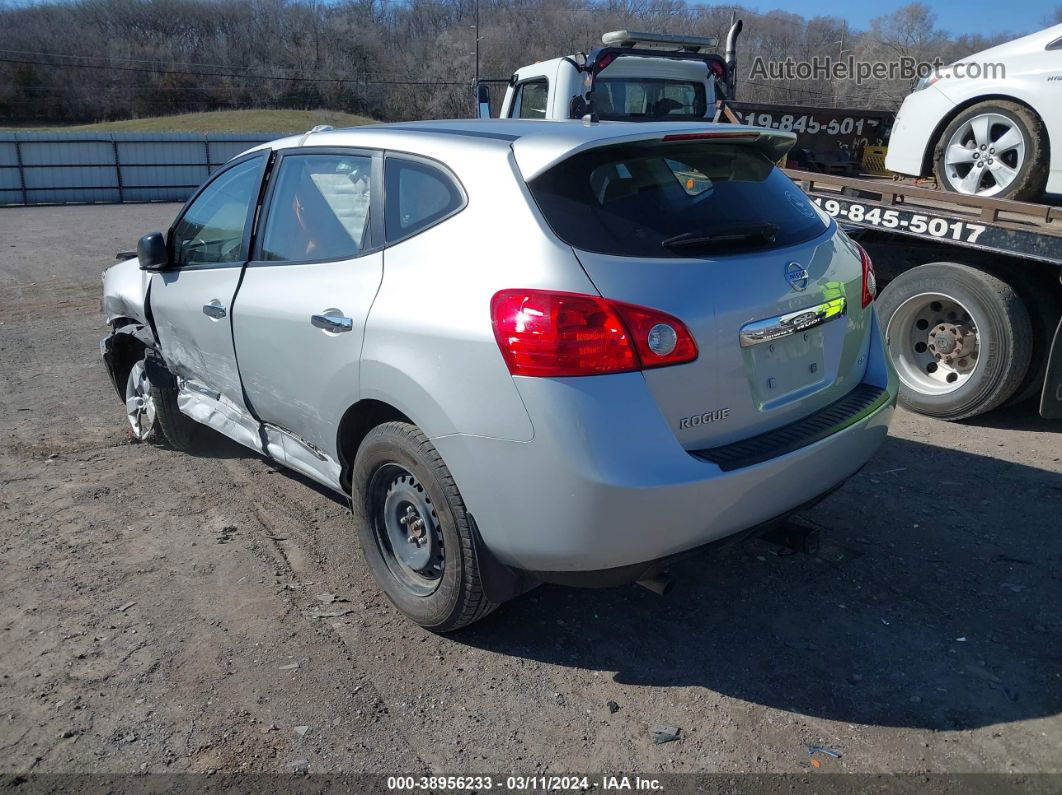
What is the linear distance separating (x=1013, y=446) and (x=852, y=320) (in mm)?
2688

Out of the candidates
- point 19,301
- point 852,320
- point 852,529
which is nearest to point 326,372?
point 852,320

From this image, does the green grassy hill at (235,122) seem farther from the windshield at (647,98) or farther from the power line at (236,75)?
the windshield at (647,98)

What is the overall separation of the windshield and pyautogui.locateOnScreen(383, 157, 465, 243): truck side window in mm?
5922

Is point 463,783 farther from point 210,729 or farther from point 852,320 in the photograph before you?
point 852,320

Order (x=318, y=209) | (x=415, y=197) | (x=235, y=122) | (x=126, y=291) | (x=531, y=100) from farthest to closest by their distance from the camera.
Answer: (x=235, y=122)
(x=531, y=100)
(x=126, y=291)
(x=318, y=209)
(x=415, y=197)

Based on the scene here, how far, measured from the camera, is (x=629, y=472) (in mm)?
2627

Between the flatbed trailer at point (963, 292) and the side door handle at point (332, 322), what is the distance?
160 inches

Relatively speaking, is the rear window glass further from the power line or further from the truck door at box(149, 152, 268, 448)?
the power line

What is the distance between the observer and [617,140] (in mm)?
2955

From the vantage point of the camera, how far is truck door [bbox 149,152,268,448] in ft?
13.6

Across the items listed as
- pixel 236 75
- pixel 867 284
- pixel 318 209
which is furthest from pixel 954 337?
pixel 236 75

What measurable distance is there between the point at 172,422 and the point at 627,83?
19.6ft

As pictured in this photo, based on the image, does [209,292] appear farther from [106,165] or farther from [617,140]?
[106,165]

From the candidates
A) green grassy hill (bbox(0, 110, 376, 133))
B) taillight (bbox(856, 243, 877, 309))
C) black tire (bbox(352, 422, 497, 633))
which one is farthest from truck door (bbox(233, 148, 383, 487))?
green grassy hill (bbox(0, 110, 376, 133))
